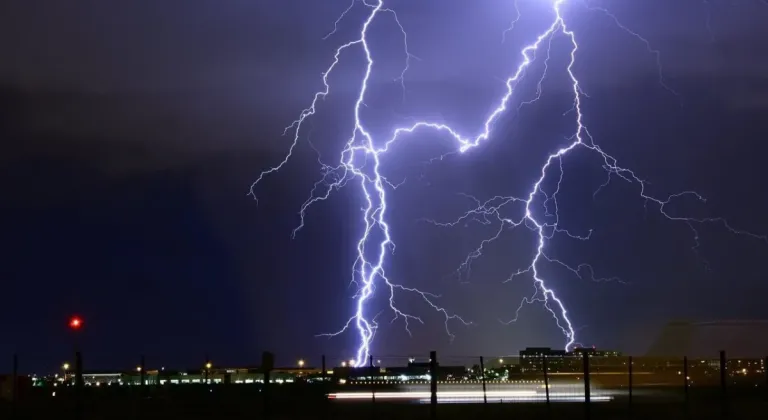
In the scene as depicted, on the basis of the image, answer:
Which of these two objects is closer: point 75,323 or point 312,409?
point 75,323

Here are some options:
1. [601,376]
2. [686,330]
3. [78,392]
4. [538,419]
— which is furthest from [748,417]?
[686,330]

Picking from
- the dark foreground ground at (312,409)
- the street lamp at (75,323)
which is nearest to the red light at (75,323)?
the street lamp at (75,323)

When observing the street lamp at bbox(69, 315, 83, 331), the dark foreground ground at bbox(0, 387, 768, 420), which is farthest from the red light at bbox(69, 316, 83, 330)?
the dark foreground ground at bbox(0, 387, 768, 420)

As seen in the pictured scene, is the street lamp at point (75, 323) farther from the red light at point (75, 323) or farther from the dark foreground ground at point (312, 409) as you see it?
the dark foreground ground at point (312, 409)

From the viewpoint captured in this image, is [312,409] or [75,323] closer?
[75,323]

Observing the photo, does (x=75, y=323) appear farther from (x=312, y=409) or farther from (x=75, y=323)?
(x=312, y=409)

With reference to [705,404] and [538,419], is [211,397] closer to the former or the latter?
[538,419]

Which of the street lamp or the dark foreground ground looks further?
the dark foreground ground

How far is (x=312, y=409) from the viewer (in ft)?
67.6

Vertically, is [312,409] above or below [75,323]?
below

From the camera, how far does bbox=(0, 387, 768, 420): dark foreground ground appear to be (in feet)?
59.6

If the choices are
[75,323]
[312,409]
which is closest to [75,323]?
[75,323]

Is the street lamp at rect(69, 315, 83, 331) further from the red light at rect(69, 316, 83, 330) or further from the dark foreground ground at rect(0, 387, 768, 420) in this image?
the dark foreground ground at rect(0, 387, 768, 420)

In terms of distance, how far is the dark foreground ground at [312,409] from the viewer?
59.6ft
